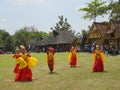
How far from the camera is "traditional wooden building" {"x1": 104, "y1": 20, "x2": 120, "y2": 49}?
64988mm

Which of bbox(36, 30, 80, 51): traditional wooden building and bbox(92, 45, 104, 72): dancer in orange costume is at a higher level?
bbox(36, 30, 80, 51): traditional wooden building

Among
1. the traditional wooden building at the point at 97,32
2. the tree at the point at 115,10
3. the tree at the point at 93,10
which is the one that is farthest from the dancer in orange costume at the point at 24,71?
the tree at the point at 93,10

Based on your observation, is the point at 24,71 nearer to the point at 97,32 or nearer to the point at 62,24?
the point at 97,32

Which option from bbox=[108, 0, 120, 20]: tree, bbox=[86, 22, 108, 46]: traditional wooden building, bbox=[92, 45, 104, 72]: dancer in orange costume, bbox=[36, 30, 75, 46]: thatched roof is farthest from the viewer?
bbox=[36, 30, 75, 46]: thatched roof

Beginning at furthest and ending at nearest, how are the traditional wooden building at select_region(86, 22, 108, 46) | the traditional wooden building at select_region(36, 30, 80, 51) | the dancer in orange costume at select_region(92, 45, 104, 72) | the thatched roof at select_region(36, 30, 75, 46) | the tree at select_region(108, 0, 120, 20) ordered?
1. the thatched roof at select_region(36, 30, 75, 46)
2. the traditional wooden building at select_region(36, 30, 80, 51)
3. the traditional wooden building at select_region(86, 22, 108, 46)
4. the tree at select_region(108, 0, 120, 20)
5. the dancer in orange costume at select_region(92, 45, 104, 72)

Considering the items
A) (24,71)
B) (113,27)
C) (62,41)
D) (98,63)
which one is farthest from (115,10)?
(24,71)

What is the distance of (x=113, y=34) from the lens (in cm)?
6631

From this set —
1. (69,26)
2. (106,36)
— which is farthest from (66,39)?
(69,26)

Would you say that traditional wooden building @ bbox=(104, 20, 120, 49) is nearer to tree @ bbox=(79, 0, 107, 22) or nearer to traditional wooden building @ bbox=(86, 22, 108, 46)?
traditional wooden building @ bbox=(86, 22, 108, 46)

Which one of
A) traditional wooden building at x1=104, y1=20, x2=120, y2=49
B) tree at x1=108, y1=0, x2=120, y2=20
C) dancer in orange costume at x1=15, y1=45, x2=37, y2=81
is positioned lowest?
dancer in orange costume at x1=15, y1=45, x2=37, y2=81

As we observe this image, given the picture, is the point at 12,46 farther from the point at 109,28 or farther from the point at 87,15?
the point at 109,28

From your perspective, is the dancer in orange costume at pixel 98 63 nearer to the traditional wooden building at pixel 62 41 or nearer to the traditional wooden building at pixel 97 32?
the traditional wooden building at pixel 97 32

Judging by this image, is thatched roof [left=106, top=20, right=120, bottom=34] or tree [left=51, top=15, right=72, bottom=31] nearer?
thatched roof [left=106, top=20, right=120, bottom=34]

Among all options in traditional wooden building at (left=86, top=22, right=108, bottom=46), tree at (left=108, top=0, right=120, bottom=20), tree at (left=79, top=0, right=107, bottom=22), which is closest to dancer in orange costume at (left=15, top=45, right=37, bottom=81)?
tree at (left=108, top=0, right=120, bottom=20)
